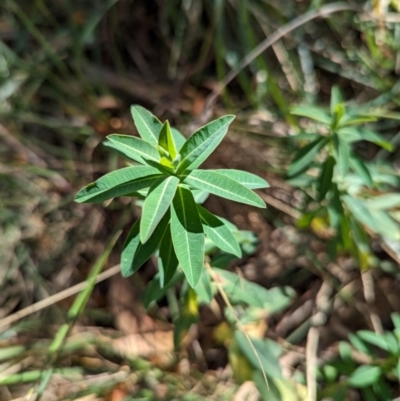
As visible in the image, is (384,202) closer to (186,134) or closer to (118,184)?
(186,134)

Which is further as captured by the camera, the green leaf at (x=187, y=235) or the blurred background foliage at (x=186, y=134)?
the blurred background foliage at (x=186, y=134)

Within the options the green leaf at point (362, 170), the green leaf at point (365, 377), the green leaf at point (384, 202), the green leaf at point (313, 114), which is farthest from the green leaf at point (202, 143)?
the green leaf at point (365, 377)

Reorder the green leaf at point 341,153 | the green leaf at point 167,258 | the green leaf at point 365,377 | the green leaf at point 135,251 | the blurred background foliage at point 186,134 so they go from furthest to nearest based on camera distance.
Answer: the blurred background foliage at point 186,134 < the green leaf at point 365,377 < the green leaf at point 341,153 < the green leaf at point 167,258 < the green leaf at point 135,251

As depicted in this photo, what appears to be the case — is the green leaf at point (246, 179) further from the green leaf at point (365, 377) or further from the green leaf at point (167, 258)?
the green leaf at point (365, 377)

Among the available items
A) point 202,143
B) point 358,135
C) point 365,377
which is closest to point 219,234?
point 202,143

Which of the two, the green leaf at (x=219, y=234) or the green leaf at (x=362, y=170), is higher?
the green leaf at (x=219, y=234)

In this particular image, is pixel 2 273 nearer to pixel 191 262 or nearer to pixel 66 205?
pixel 66 205

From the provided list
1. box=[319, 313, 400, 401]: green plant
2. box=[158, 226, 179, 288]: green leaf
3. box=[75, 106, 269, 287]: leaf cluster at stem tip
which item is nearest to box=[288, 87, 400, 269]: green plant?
box=[319, 313, 400, 401]: green plant

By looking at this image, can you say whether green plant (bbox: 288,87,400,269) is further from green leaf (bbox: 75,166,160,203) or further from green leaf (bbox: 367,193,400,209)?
green leaf (bbox: 75,166,160,203)
